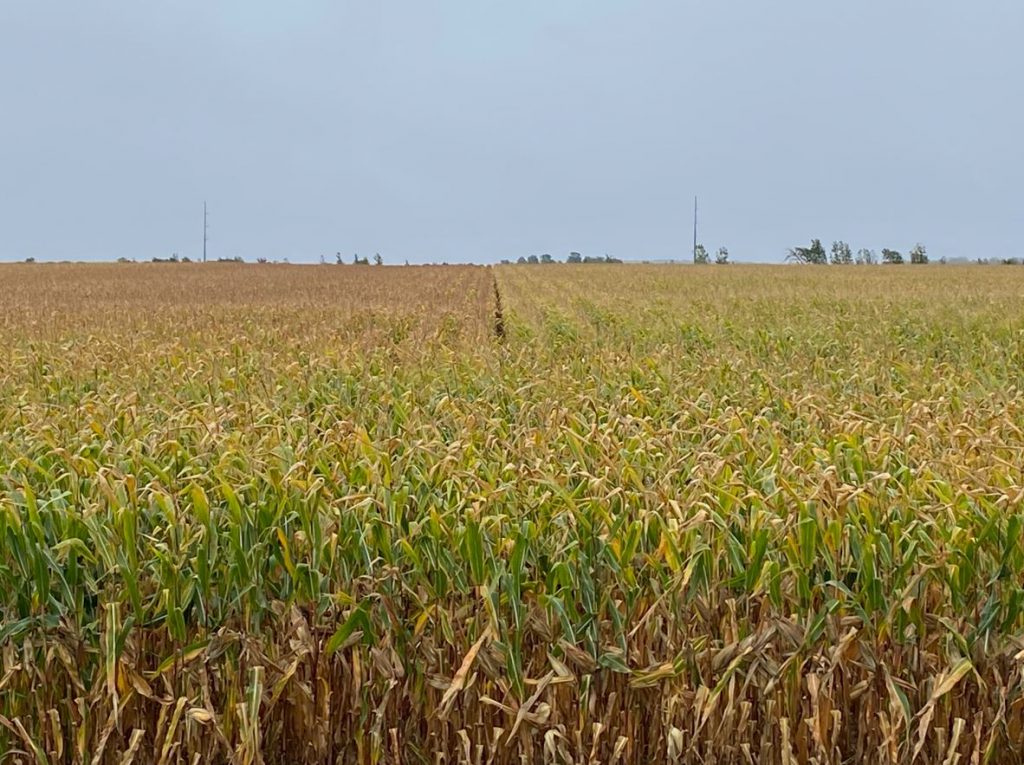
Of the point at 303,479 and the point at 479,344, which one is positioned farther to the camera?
the point at 479,344

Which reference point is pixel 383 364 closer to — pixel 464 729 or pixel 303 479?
pixel 303 479

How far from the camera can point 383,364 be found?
7309 mm

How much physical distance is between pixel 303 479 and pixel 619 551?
122 cm

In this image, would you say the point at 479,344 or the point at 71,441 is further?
the point at 479,344

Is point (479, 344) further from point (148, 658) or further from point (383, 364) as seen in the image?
point (148, 658)

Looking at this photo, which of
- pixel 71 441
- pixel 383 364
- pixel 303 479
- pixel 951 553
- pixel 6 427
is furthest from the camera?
pixel 383 364

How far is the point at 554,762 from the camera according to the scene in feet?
9.43

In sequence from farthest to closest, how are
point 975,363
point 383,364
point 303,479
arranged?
point 975,363, point 383,364, point 303,479

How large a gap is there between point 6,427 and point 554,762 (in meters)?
3.36

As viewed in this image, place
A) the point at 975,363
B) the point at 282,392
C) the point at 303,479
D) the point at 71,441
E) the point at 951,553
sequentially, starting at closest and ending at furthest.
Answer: the point at 951,553
the point at 303,479
the point at 71,441
the point at 282,392
the point at 975,363

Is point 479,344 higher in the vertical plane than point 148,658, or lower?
higher

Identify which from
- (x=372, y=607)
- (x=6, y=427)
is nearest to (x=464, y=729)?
(x=372, y=607)

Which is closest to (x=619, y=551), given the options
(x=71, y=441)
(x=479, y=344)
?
(x=71, y=441)

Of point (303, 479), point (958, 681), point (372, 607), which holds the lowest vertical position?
point (958, 681)
